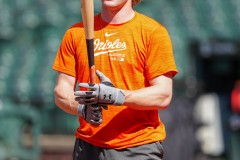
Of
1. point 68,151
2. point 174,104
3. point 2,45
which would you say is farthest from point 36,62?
point 174,104

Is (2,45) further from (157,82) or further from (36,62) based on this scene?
(157,82)

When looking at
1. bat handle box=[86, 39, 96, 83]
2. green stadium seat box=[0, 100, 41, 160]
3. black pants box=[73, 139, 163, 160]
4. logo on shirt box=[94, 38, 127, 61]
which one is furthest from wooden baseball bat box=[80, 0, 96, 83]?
green stadium seat box=[0, 100, 41, 160]

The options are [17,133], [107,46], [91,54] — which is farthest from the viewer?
[17,133]

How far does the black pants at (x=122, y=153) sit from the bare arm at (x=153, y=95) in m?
0.21

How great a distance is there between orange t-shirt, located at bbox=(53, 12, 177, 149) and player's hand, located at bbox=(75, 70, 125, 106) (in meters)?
0.15

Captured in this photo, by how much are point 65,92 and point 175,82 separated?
591 centimetres

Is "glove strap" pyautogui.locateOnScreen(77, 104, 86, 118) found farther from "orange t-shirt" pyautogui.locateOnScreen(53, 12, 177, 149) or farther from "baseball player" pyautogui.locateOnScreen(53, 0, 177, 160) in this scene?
"orange t-shirt" pyautogui.locateOnScreen(53, 12, 177, 149)

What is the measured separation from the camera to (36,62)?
1004 cm

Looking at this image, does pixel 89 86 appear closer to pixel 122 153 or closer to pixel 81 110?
pixel 81 110

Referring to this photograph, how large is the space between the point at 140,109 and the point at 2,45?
7075 mm

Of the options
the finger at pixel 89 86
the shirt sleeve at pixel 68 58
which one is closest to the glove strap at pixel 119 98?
the finger at pixel 89 86

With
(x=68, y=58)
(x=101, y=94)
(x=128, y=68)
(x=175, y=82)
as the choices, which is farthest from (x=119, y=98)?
(x=175, y=82)

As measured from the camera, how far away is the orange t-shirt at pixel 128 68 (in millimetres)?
3648

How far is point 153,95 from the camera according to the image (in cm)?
362
